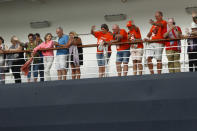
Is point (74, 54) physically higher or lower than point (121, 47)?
lower

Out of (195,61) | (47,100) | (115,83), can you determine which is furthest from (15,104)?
(195,61)

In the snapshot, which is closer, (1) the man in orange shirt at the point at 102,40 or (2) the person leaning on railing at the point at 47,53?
(1) the man in orange shirt at the point at 102,40

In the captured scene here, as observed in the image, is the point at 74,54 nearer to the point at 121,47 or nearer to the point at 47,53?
the point at 47,53

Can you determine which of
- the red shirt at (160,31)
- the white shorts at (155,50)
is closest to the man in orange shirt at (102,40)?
the white shorts at (155,50)

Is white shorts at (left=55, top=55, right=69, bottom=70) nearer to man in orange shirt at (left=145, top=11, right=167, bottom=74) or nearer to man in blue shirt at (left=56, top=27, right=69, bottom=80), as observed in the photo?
man in blue shirt at (left=56, top=27, right=69, bottom=80)

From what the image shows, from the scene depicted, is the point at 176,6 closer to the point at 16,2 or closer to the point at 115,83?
the point at 115,83

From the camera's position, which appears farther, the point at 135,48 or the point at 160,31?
the point at 135,48

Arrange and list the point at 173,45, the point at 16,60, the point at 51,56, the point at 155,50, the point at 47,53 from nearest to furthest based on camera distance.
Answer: the point at 173,45 < the point at 155,50 < the point at 51,56 < the point at 47,53 < the point at 16,60

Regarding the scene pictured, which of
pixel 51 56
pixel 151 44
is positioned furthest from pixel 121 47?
pixel 51 56

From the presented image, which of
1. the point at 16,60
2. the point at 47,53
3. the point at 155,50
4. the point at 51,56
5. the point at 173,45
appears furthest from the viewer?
the point at 16,60

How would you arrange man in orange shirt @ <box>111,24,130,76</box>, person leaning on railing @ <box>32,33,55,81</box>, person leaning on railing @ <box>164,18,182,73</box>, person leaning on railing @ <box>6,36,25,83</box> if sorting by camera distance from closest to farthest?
person leaning on railing @ <box>164,18,182,73</box>, man in orange shirt @ <box>111,24,130,76</box>, person leaning on railing @ <box>32,33,55,81</box>, person leaning on railing @ <box>6,36,25,83</box>

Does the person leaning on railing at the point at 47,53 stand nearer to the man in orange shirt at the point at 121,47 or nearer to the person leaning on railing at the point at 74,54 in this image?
the person leaning on railing at the point at 74,54

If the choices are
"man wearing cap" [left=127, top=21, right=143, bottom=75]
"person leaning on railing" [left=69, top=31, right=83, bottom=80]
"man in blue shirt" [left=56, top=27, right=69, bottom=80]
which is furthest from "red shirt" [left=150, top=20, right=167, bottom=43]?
"man in blue shirt" [left=56, top=27, right=69, bottom=80]

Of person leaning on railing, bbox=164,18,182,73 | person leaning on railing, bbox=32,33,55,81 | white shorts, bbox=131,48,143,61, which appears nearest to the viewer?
person leaning on railing, bbox=164,18,182,73
